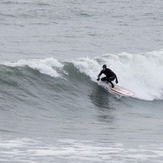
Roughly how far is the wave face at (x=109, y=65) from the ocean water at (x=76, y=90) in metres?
0.05

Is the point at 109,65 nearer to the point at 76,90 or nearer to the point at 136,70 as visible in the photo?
the point at 136,70

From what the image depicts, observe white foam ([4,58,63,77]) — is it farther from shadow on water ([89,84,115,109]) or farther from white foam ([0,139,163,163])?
white foam ([0,139,163,163])

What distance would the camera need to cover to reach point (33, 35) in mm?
28547

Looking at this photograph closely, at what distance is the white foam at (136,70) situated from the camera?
19688 mm

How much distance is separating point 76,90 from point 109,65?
3717mm

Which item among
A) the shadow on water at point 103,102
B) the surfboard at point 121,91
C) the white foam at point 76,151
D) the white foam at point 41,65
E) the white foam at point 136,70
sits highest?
the white foam at point 136,70

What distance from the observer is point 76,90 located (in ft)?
59.0

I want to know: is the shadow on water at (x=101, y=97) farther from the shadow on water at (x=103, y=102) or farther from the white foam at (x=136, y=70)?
the white foam at (x=136, y=70)

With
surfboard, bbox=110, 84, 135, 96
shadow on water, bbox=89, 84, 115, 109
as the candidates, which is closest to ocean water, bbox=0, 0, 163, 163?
shadow on water, bbox=89, 84, 115, 109

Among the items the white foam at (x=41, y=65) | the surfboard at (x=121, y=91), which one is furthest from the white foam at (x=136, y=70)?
the white foam at (x=41, y=65)

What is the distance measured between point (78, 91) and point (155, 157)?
29.3 ft

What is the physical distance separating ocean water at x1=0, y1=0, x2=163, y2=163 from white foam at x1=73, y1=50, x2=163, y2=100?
5 cm

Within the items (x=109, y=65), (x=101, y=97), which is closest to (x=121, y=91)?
(x=101, y=97)

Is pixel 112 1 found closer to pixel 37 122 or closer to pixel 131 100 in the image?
pixel 131 100
